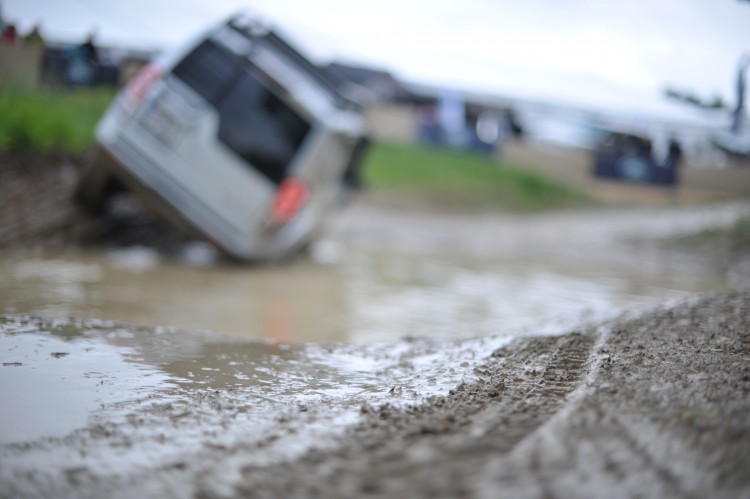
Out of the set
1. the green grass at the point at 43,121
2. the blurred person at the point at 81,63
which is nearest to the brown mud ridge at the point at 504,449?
the green grass at the point at 43,121

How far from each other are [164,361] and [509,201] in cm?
1556

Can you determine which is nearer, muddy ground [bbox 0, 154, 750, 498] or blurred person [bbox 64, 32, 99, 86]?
muddy ground [bbox 0, 154, 750, 498]

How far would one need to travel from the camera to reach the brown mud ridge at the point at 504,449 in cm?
215

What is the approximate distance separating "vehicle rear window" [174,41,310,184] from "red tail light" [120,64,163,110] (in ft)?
0.67

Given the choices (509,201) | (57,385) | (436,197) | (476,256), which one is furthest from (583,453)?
(509,201)

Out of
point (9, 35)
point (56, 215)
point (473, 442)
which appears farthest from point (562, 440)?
point (9, 35)

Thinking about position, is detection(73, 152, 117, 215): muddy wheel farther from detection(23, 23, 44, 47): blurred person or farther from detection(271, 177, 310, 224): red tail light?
detection(23, 23, 44, 47): blurred person

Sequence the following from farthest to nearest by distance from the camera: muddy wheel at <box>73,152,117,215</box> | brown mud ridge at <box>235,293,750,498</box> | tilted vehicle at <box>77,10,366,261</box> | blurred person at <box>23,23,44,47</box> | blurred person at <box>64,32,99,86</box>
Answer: blurred person at <box>64,32,99,86</box>
blurred person at <box>23,23,44,47</box>
muddy wheel at <box>73,152,117,215</box>
tilted vehicle at <box>77,10,366,261</box>
brown mud ridge at <box>235,293,750,498</box>

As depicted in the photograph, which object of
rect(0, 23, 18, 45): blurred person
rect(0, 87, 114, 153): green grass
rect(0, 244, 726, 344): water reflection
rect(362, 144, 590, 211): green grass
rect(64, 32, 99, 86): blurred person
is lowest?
rect(362, 144, 590, 211): green grass

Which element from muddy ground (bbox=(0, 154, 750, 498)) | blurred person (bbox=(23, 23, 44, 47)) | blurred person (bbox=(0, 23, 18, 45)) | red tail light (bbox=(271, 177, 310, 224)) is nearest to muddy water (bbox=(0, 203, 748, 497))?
muddy ground (bbox=(0, 154, 750, 498))

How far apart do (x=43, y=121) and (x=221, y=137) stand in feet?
8.90

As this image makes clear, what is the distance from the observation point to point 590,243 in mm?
13016

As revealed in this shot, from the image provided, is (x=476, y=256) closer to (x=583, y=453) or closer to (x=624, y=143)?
(x=583, y=453)

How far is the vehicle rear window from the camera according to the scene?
7.39 meters
